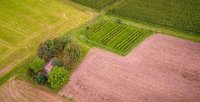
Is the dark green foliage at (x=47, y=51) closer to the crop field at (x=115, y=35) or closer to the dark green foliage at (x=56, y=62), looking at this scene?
the dark green foliage at (x=56, y=62)

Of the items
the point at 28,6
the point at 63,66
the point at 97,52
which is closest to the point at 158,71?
the point at 97,52

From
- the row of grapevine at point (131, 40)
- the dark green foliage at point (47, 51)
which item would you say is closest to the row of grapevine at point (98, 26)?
the row of grapevine at point (131, 40)

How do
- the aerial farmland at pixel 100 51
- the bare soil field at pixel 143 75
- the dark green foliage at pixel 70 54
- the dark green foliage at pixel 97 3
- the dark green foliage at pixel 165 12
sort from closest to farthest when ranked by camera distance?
the bare soil field at pixel 143 75, the aerial farmland at pixel 100 51, the dark green foliage at pixel 70 54, the dark green foliage at pixel 165 12, the dark green foliage at pixel 97 3

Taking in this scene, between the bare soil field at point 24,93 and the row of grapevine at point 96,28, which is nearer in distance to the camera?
the bare soil field at point 24,93

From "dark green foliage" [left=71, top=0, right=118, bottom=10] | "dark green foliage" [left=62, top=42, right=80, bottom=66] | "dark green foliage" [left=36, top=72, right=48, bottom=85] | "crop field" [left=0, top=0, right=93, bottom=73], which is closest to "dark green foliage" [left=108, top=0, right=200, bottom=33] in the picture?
"dark green foliage" [left=71, top=0, right=118, bottom=10]

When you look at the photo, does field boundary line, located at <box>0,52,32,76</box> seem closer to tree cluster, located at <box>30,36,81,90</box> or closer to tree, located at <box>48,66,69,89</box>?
tree cluster, located at <box>30,36,81,90</box>

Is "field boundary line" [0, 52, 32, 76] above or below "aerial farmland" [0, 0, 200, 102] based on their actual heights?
below
